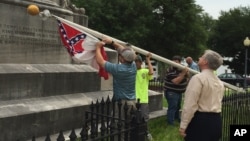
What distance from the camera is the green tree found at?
210 feet

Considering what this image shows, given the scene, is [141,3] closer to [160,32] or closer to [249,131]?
[160,32]

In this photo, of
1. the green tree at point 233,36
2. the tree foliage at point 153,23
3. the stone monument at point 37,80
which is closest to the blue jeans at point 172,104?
the stone monument at point 37,80

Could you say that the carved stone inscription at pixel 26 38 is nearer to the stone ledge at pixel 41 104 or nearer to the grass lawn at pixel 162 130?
the stone ledge at pixel 41 104

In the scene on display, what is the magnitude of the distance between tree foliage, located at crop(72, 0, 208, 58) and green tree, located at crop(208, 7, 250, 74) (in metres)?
12.2

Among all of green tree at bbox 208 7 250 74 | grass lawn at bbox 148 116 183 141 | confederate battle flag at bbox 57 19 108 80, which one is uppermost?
green tree at bbox 208 7 250 74

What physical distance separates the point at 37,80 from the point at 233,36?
196ft

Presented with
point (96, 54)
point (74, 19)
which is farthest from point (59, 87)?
point (74, 19)

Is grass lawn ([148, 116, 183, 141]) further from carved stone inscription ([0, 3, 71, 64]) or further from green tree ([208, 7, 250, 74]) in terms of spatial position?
green tree ([208, 7, 250, 74])

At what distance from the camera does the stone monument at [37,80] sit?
788 cm

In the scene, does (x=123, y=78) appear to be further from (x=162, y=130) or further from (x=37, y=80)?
(x=162, y=130)

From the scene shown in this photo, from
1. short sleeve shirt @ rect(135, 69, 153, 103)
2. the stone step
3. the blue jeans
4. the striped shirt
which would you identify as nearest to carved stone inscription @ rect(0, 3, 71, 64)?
the stone step

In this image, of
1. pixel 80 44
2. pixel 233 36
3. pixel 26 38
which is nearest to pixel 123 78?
pixel 80 44

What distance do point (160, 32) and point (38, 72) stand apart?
135 ft

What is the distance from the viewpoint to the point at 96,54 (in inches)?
285
